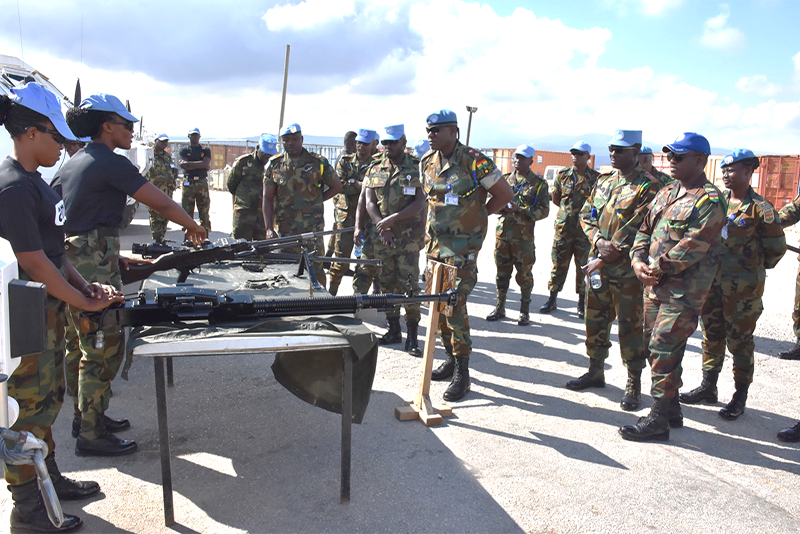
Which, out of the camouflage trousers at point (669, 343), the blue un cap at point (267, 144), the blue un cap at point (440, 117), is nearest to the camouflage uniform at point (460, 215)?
the blue un cap at point (440, 117)

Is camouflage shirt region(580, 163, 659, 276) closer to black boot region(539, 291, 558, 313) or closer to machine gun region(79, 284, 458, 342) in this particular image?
machine gun region(79, 284, 458, 342)

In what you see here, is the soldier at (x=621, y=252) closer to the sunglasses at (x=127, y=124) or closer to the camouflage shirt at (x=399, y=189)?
the camouflage shirt at (x=399, y=189)

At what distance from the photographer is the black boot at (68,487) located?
9.53 ft

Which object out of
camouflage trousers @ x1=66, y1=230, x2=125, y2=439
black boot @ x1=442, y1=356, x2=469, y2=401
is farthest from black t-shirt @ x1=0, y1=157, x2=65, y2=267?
black boot @ x1=442, y1=356, x2=469, y2=401

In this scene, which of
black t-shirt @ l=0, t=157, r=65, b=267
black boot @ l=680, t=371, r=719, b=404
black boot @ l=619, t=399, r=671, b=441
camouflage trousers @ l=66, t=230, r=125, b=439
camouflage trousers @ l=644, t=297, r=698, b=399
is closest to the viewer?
black t-shirt @ l=0, t=157, r=65, b=267

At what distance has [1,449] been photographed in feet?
5.01

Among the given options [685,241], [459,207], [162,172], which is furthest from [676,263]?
[162,172]

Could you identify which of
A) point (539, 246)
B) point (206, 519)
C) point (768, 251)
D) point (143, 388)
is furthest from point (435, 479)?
point (539, 246)

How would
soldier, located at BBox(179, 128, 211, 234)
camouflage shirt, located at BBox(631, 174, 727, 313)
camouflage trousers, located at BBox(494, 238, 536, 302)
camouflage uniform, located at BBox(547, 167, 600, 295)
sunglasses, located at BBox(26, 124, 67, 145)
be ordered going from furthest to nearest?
soldier, located at BBox(179, 128, 211, 234) < camouflage uniform, located at BBox(547, 167, 600, 295) < camouflage trousers, located at BBox(494, 238, 536, 302) < camouflage shirt, located at BBox(631, 174, 727, 313) < sunglasses, located at BBox(26, 124, 67, 145)

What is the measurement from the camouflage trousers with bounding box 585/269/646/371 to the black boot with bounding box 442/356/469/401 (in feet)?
3.78

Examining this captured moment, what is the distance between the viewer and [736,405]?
14.3 feet

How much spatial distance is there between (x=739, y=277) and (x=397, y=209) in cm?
304

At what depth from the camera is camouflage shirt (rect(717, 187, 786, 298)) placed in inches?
180

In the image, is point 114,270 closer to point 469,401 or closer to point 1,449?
point 1,449
